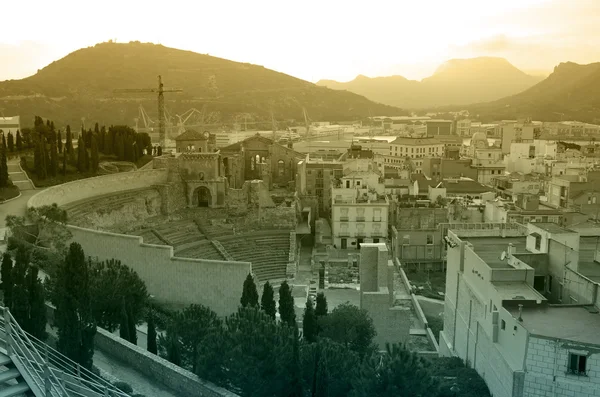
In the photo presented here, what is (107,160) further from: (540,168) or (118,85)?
(118,85)

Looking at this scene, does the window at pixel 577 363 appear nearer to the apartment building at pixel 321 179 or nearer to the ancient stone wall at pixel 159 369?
the ancient stone wall at pixel 159 369

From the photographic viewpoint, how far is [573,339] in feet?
37.5

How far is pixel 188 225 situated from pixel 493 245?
17.7m

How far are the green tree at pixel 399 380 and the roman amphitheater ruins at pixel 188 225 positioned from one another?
36.1ft

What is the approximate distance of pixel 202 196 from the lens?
35.7 m

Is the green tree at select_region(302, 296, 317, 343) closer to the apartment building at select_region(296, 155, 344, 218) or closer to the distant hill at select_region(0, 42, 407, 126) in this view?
the apartment building at select_region(296, 155, 344, 218)

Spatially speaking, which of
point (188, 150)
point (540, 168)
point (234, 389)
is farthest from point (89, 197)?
point (540, 168)

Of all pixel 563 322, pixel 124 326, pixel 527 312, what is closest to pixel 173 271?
pixel 124 326

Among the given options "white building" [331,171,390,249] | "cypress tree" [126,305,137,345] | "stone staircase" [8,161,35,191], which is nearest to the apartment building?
"white building" [331,171,390,249]

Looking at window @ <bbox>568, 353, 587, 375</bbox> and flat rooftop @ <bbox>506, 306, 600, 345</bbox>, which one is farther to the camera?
flat rooftop @ <bbox>506, 306, 600, 345</bbox>

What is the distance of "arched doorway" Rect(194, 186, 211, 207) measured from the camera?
116 feet

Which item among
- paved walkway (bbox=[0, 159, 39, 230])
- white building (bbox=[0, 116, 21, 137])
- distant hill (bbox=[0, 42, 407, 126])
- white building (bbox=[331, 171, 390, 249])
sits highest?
distant hill (bbox=[0, 42, 407, 126])

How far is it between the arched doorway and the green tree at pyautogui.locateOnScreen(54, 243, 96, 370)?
Result: 867 inches

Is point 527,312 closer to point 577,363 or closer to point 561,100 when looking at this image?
point 577,363
